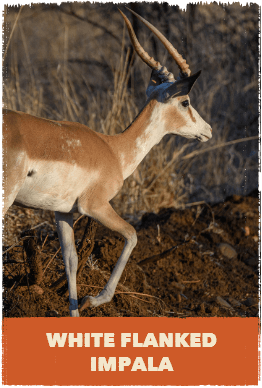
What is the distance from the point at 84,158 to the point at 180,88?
79 cm

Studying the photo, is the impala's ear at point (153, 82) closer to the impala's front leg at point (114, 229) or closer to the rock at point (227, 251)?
the impala's front leg at point (114, 229)

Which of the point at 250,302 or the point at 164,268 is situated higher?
the point at 164,268

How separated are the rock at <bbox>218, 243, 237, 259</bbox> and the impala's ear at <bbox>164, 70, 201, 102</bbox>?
98.1 inches

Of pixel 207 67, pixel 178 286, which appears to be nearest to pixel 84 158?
pixel 178 286

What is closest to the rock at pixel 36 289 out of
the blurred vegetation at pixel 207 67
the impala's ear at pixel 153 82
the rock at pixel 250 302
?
the impala's ear at pixel 153 82

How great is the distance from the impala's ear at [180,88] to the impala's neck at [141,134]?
11cm

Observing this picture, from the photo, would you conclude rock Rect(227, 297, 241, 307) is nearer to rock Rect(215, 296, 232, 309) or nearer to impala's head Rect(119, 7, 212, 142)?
rock Rect(215, 296, 232, 309)

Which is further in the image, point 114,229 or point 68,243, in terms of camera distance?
point 68,243

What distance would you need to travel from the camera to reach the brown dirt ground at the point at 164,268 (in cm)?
335

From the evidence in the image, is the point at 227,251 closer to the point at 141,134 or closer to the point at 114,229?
the point at 141,134

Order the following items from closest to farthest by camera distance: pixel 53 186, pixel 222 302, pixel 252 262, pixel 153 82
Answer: pixel 53 186 < pixel 153 82 < pixel 222 302 < pixel 252 262

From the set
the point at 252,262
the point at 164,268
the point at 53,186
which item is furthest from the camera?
the point at 252,262

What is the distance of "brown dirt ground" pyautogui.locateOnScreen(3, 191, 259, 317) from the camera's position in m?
3.35

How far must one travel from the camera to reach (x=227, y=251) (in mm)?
4953
